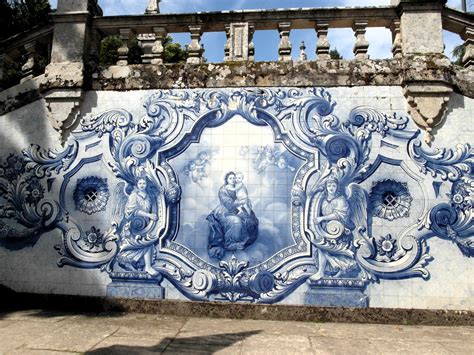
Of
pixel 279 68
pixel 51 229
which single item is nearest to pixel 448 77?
pixel 279 68

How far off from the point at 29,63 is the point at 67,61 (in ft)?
2.78

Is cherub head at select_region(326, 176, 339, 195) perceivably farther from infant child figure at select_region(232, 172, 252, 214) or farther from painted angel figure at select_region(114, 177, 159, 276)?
painted angel figure at select_region(114, 177, 159, 276)

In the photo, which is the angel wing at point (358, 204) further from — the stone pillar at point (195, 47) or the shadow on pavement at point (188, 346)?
the stone pillar at point (195, 47)

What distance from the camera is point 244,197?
193 inches

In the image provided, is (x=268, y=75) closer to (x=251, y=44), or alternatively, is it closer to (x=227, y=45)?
(x=251, y=44)

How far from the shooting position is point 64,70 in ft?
17.6

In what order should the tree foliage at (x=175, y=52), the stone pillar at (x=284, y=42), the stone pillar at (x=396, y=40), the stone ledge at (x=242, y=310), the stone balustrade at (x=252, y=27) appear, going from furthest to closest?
1. the tree foliage at (x=175, y=52)
2. the stone pillar at (x=284, y=42)
3. the stone pillar at (x=396, y=40)
4. the stone balustrade at (x=252, y=27)
5. the stone ledge at (x=242, y=310)

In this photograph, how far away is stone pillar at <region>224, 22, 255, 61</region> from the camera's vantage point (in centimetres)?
537

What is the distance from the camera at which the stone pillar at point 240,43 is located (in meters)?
5.37

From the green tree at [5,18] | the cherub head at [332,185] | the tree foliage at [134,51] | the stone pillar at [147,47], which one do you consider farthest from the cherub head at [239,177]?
the tree foliage at [134,51]

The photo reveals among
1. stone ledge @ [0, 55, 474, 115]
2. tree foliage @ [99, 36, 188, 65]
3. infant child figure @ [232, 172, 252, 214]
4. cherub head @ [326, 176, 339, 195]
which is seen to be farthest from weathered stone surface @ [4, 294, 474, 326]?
tree foliage @ [99, 36, 188, 65]

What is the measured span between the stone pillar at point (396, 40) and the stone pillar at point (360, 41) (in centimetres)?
41

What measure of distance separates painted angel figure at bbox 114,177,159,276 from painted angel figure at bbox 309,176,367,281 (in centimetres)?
219

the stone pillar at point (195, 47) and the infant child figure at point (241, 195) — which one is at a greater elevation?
the stone pillar at point (195, 47)
